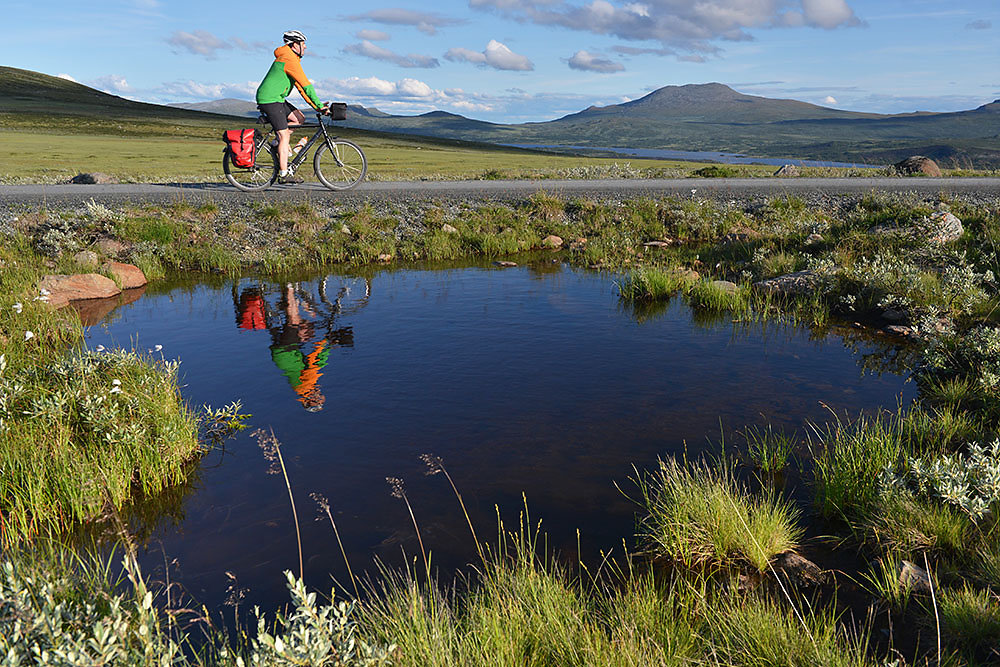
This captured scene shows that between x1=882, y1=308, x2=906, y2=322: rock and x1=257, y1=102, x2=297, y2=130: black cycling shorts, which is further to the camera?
x1=257, y1=102, x2=297, y2=130: black cycling shorts

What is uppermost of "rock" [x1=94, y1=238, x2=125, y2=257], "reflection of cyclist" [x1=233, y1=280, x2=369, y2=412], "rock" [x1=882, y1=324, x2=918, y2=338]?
"rock" [x1=94, y1=238, x2=125, y2=257]

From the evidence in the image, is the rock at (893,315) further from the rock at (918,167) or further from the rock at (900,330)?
the rock at (918,167)

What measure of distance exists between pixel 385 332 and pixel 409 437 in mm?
3778

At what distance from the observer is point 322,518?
5098 millimetres

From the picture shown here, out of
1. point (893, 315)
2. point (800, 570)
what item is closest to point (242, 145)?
point (893, 315)

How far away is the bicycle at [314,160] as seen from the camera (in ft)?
54.9

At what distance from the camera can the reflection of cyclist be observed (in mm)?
8016

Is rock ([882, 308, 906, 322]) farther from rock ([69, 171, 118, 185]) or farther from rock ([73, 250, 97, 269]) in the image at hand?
rock ([69, 171, 118, 185])

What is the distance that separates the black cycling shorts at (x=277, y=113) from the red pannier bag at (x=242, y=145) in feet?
2.99

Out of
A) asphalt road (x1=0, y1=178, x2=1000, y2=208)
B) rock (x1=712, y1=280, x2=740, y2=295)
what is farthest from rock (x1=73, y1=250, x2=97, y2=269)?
rock (x1=712, y1=280, x2=740, y2=295)

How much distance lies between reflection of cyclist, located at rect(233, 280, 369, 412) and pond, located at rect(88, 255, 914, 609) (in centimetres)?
4

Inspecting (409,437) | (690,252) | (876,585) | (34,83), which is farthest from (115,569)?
(34,83)

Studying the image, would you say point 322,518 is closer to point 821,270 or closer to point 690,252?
point 821,270

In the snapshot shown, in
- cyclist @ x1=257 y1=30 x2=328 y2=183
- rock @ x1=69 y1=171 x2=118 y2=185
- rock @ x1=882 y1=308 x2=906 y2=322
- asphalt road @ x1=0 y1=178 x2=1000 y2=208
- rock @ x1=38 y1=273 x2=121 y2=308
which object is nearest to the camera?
rock @ x1=882 y1=308 x2=906 y2=322
